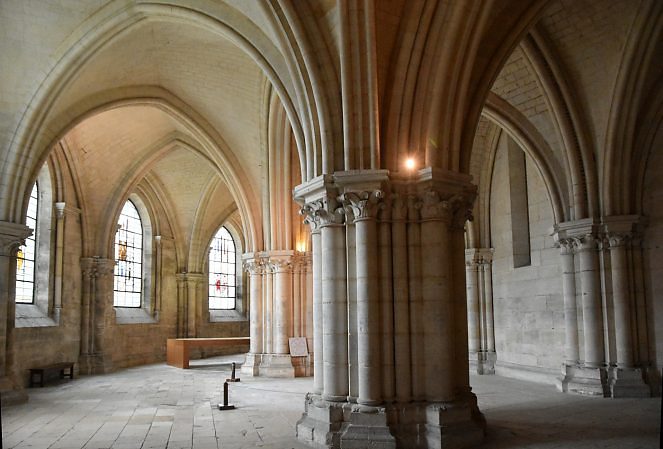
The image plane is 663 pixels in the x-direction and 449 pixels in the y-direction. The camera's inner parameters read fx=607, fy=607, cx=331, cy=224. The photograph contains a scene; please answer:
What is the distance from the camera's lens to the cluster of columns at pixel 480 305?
15.7 meters

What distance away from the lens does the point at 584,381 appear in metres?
11.3

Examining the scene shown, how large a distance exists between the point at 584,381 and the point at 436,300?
5810mm

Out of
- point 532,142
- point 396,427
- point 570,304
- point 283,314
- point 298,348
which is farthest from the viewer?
point 283,314

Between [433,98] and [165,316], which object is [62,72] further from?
[165,316]

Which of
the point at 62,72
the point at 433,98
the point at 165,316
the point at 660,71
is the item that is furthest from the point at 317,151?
the point at 165,316

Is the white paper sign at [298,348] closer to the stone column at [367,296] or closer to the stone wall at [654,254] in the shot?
the stone column at [367,296]

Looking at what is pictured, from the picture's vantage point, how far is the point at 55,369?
14.5 meters

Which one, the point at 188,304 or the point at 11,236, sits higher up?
the point at 11,236

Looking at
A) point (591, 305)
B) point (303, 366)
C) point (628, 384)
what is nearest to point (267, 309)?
point (303, 366)

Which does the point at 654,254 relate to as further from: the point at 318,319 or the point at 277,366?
the point at 277,366

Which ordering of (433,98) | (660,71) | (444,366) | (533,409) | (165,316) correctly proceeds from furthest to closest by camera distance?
(165,316)
(660,71)
(533,409)
(433,98)
(444,366)

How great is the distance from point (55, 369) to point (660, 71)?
47.6ft

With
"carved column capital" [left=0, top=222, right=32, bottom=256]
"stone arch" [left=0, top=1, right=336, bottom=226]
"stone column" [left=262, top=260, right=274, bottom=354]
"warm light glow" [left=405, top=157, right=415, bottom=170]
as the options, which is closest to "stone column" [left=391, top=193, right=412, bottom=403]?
"warm light glow" [left=405, top=157, right=415, bottom=170]

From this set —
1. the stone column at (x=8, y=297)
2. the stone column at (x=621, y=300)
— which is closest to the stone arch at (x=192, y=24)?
the stone column at (x=8, y=297)
